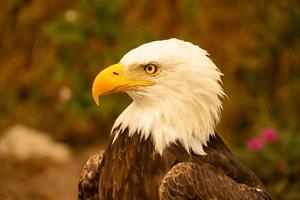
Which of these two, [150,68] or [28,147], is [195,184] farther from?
[28,147]

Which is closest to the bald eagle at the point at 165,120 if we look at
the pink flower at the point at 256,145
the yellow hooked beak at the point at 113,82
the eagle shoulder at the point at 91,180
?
the yellow hooked beak at the point at 113,82

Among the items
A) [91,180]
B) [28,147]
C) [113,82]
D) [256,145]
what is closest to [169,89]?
[113,82]

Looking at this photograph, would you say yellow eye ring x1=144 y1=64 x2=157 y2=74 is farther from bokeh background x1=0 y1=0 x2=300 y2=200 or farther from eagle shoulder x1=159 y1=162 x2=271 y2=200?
bokeh background x1=0 y1=0 x2=300 y2=200

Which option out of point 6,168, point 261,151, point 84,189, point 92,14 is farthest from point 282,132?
point 84,189

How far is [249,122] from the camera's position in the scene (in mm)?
10195

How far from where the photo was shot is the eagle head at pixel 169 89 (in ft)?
15.5

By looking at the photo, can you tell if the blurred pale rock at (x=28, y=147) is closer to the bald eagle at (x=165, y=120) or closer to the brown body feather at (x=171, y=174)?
the brown body feather at (x=171, y=174)

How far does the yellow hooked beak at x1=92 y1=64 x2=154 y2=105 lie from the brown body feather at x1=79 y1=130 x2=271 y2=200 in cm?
28

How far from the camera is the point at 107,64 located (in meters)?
9.04

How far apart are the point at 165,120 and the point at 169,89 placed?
0.56ft

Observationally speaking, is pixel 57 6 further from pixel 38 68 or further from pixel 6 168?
pixel 6 168

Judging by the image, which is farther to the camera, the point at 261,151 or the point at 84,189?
the point at 261,151

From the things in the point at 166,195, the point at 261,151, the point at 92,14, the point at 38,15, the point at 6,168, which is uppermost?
the point at 38,15

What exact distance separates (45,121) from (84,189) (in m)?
5.42
